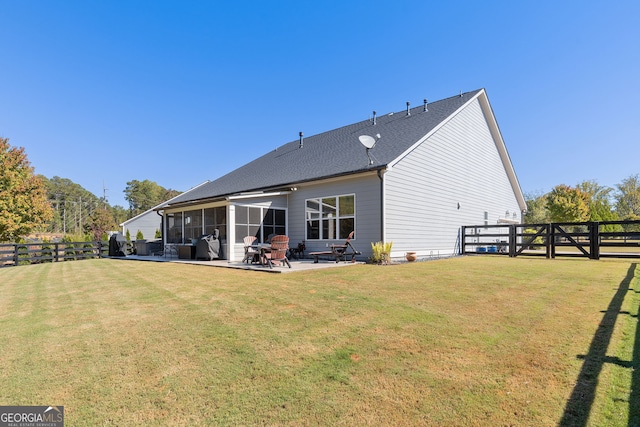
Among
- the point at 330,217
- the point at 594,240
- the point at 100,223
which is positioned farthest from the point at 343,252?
the point at 100,223

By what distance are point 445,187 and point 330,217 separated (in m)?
5.50

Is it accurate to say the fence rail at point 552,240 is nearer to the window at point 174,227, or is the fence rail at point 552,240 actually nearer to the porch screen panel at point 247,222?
the porch screen panel at point 247,222

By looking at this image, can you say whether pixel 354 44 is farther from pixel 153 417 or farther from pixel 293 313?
pixel 153 417

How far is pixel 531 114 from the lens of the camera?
20438mm

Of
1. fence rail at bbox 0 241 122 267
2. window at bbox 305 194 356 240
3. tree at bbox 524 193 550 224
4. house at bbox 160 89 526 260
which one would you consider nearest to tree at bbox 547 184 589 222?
tree at bbox 524 193 550 224

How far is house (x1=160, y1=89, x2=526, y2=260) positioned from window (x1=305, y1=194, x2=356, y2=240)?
39 millimetres

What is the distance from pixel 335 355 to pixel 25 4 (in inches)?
688

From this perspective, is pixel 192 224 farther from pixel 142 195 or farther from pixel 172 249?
pixel 142 195

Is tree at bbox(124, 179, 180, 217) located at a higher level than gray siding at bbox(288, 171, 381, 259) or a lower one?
higher

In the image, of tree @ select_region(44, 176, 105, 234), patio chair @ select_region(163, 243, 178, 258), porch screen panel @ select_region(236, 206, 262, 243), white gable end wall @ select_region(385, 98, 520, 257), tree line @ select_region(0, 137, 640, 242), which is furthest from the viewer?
tree @ select_region(44, 176, 105, 234)

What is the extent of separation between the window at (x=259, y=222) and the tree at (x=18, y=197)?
56.8 ft

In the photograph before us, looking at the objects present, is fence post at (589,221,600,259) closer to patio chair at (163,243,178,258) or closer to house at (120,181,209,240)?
patio chair at (163,243,178,258)

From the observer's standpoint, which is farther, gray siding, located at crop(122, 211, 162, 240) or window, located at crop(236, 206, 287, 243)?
gray siding, located at crop(122, 211, 162, 240)

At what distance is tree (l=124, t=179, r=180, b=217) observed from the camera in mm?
73312
